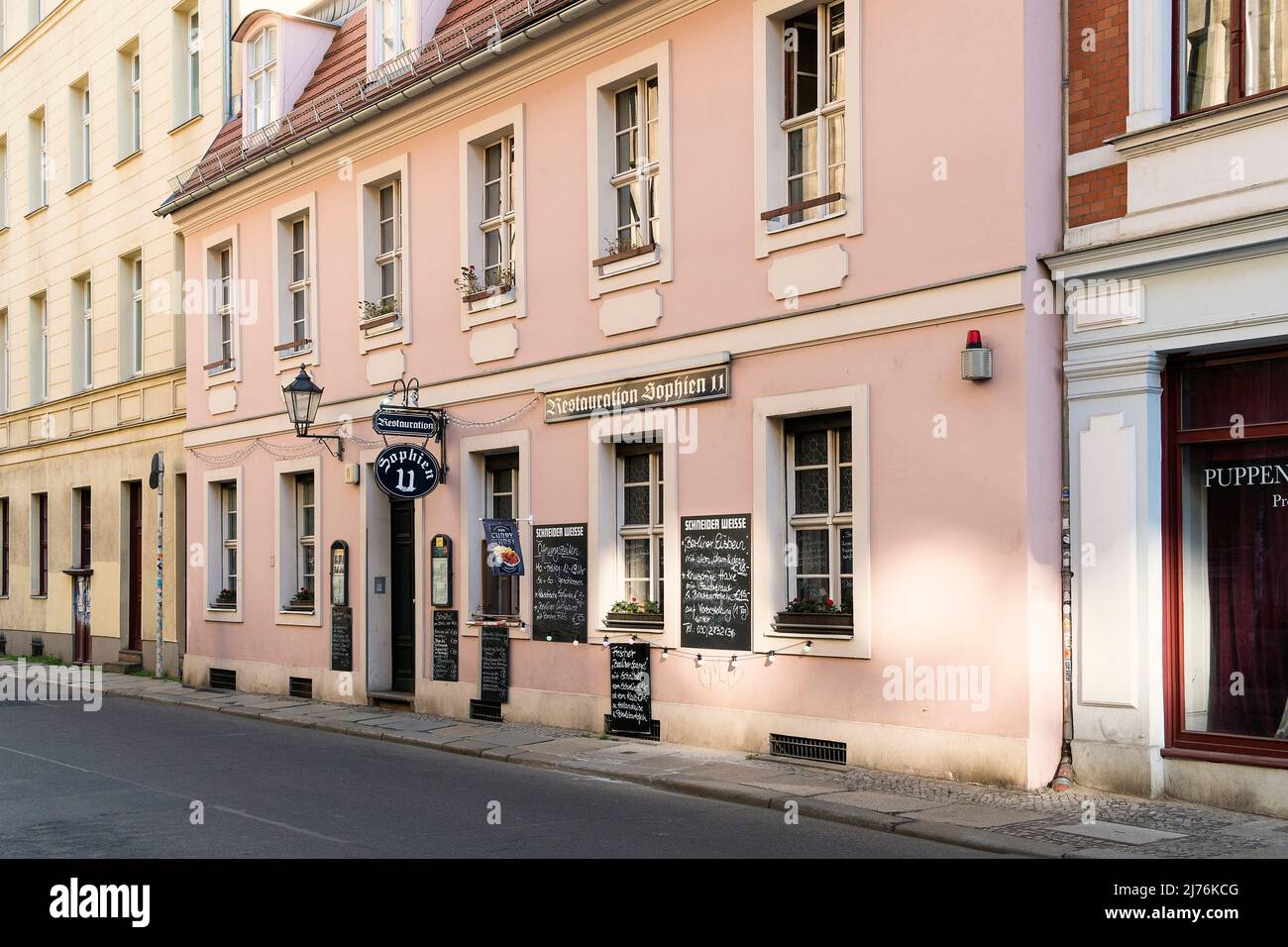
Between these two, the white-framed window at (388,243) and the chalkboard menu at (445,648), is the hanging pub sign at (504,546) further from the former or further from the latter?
the white-framed window at (388,243)

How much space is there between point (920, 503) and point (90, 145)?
2191 cm

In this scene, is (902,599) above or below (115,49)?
below

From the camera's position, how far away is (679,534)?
48.0 ft

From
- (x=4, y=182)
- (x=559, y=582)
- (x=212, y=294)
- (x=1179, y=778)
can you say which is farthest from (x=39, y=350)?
Answer: (x=1179, y=778)

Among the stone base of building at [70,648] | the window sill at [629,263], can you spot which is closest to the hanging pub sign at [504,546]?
the window sill at [629,263]

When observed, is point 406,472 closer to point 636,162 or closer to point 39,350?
point 636,162

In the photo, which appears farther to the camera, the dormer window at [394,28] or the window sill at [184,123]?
the window sill at [184,123]

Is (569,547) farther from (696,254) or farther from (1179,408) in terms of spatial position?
(1179,408)

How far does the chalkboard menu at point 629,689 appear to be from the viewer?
49.0ft

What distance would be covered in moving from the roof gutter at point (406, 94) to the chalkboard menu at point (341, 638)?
243 inches

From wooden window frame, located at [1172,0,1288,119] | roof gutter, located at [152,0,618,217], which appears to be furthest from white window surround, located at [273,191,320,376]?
wooden window frame, located at [1172,0,1288,119]

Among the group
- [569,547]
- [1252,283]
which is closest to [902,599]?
[1252,283]

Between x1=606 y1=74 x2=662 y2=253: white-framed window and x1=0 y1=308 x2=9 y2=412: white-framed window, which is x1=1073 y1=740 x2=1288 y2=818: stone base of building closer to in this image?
x1=606 y1=74 x2=662 y2=253: white-framed window
